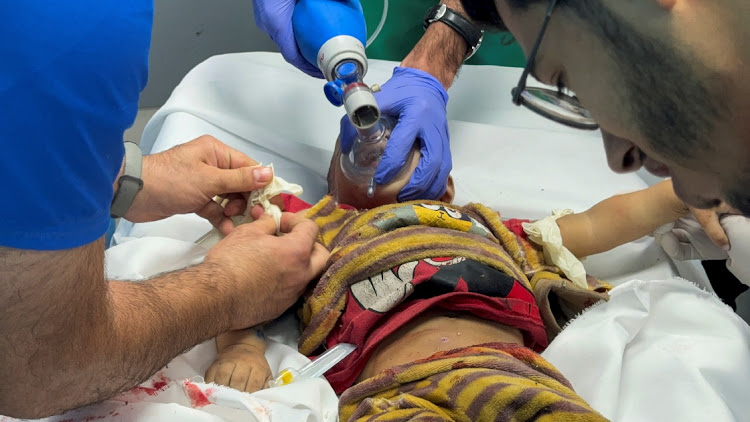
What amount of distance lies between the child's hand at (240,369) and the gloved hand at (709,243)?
890 mm

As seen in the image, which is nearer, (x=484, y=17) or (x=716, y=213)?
(x=484, y=17)

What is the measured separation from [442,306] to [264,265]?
0.32m

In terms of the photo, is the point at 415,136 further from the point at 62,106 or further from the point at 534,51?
the point at 62,106

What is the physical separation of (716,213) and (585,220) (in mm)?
245

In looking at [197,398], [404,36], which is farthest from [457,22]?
[197,398]

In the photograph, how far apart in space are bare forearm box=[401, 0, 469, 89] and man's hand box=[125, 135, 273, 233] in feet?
2.11

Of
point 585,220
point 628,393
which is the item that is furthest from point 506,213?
point 628,393

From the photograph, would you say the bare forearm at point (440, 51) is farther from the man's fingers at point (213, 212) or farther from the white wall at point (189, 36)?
the white wall at point (189, 36)

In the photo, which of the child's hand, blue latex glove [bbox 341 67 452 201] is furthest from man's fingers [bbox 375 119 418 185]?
the child's hand

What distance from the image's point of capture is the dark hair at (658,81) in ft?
1.74

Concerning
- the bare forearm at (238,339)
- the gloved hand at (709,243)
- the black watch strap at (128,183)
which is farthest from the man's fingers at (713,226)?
the black watch strap at (128,183)

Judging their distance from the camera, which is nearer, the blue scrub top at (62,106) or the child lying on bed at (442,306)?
the blue scrub top at (62,106)

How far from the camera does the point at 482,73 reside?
6.27ft

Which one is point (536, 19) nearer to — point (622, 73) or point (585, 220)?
point (622, 73)
